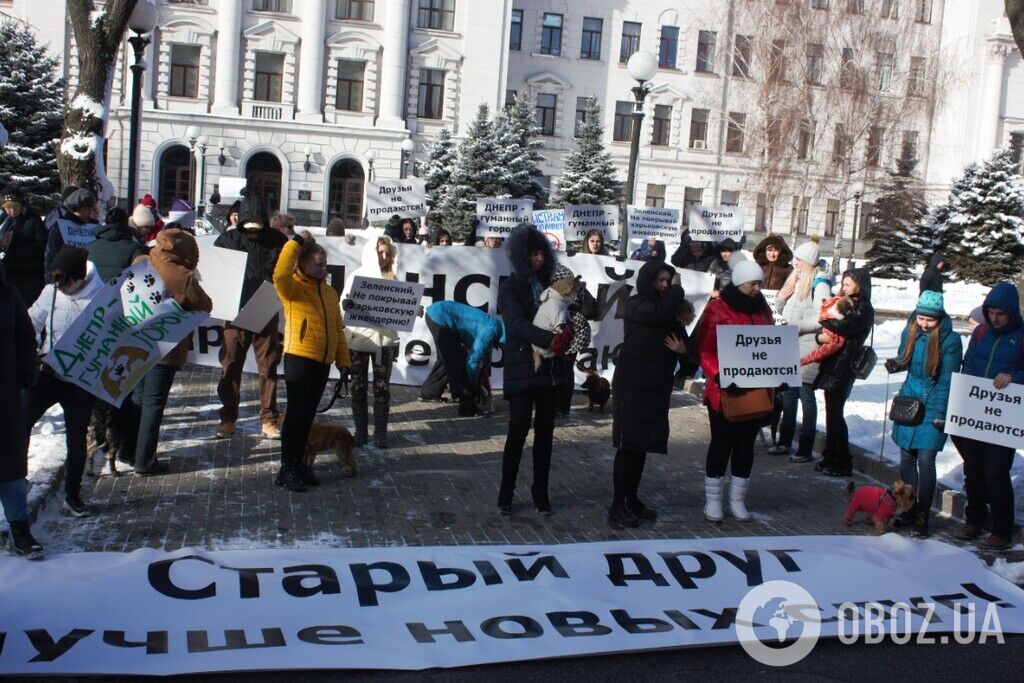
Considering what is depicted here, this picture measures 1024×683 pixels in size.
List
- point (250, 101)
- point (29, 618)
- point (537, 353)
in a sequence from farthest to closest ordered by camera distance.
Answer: point (250, 101) → point (537, 353) → point (29, 618)

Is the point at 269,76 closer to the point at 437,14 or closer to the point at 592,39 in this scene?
the point at 437,14

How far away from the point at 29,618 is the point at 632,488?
13.6 feet

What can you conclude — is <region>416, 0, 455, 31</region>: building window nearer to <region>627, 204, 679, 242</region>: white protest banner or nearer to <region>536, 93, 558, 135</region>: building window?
<region>536, 93, 558, 135</region>: building window

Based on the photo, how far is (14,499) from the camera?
20.4 feet

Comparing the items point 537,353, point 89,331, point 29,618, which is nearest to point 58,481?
point 89,331

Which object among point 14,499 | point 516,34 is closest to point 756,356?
point 14,499

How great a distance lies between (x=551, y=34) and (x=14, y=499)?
5261 cm

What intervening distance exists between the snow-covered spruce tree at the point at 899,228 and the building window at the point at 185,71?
1219 inches

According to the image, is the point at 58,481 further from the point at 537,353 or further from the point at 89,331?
the point at 537,353

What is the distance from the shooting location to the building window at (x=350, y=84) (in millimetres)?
52438

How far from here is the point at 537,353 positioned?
7.73m

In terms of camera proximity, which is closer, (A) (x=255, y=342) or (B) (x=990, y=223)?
(A) (x=255, y=342)

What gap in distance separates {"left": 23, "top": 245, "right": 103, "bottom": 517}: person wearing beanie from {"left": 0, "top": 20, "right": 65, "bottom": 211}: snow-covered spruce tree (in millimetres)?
30391

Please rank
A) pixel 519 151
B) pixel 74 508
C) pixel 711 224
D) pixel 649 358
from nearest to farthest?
pixel 74 508
pixel 649 358
pixel 711 224
pixel 519 151
